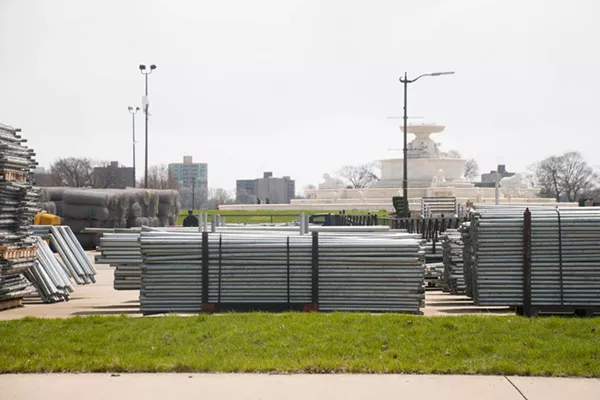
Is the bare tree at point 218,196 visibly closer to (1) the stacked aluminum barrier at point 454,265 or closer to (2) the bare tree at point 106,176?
(2) the bare tree at point 106,176

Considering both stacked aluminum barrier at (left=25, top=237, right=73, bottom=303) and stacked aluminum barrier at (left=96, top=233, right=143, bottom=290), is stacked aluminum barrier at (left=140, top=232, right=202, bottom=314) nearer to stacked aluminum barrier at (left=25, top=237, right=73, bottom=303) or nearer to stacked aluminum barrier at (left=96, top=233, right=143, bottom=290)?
stacked aluminum barrier at (left=96, top=233, right=143, bottom=290)

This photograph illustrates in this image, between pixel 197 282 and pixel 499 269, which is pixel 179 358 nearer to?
pixel 197 282

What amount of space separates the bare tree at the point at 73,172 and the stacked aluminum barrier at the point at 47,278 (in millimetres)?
77785

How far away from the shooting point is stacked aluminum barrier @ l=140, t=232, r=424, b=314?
14.4 m

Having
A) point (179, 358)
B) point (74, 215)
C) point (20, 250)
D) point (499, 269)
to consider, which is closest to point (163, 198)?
point (74, 215)

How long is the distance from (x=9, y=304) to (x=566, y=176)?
109673 millimetres

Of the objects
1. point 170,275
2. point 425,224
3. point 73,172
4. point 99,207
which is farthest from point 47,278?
point 73,172

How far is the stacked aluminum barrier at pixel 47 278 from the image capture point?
17.7m

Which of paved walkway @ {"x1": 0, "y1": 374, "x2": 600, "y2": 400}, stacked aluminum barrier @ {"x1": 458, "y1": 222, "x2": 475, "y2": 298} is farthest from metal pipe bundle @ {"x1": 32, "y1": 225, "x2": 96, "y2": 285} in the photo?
paved walkway @ {"x1": 0, "y1": 374, "x2": 600, "y2": 400}

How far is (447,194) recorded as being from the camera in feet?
254

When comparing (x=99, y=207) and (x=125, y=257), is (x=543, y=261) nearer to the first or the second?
(x=125, y=257)

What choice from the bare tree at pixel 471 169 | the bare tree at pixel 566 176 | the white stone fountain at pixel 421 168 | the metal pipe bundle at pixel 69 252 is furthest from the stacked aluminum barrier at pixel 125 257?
the bare tree at pixel 471 169

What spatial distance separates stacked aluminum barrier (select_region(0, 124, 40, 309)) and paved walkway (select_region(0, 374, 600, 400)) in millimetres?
6946

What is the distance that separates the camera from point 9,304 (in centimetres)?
1666
